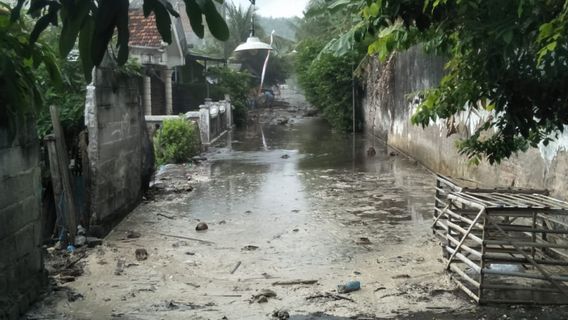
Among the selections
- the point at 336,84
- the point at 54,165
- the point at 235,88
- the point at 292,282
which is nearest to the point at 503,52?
the point at 292,282

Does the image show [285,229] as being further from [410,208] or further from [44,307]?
[44,307]

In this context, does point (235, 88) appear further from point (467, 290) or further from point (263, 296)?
point (467, 290)

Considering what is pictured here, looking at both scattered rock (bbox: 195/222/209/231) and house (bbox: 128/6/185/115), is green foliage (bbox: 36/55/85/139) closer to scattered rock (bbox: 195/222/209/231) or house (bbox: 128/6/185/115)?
scattered rock (bbox: 195/222/209/231)

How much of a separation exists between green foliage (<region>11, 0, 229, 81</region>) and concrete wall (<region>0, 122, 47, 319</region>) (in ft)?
7.82

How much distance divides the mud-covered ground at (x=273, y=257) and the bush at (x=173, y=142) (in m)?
2.16

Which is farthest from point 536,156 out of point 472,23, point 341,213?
point 472,23

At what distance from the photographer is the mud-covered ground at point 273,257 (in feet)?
15.1

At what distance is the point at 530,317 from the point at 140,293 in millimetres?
3117

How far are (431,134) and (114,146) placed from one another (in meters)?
7.29

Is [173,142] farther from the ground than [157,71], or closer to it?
closer to it

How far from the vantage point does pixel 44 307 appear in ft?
15.3

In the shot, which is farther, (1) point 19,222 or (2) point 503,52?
(1) point 19,222

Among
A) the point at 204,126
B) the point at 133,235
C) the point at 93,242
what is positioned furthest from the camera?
the point at 204,126

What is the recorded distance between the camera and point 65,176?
20.9ft
